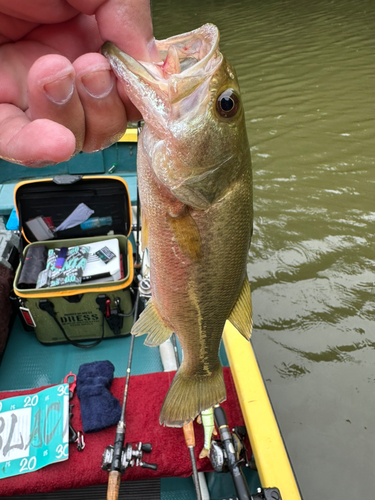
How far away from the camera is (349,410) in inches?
136

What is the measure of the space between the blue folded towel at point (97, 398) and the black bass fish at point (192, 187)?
91 cm

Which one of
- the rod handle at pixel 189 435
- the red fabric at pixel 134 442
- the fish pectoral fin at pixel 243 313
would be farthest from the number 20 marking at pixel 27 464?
the fish pectoral fin at pixel 243 313

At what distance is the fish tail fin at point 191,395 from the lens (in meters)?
1.60

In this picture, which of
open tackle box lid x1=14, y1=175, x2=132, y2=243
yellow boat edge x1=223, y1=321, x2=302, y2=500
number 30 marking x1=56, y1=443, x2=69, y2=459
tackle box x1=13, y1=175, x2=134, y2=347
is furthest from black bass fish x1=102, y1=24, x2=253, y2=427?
open tackle box lid x1=14, y1=175, x2=132, y2=243

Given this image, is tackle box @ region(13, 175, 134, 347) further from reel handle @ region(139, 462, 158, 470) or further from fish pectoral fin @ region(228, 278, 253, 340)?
fish pectoral fin @ region(228, 278, 253, 340)

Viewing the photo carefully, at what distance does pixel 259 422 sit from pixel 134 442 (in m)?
0.78

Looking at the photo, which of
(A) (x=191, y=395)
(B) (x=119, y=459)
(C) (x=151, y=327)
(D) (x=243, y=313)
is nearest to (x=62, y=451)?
(B) (x=119, y=459)

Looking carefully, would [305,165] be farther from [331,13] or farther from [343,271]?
[331,13]

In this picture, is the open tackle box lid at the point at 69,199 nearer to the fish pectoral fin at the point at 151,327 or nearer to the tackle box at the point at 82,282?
the tackle box at the point at 82,282

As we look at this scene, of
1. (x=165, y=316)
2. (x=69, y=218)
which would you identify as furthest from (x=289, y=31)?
(x=165, y=316)

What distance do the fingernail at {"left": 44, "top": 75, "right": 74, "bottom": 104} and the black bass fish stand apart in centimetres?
15

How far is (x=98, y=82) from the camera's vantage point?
43.4 inches

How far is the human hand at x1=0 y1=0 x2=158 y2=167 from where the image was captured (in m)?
0.96

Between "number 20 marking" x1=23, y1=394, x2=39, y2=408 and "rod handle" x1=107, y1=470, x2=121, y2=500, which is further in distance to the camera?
"number 20 marking" x1=23, y1=394, x2=39, y2=408
